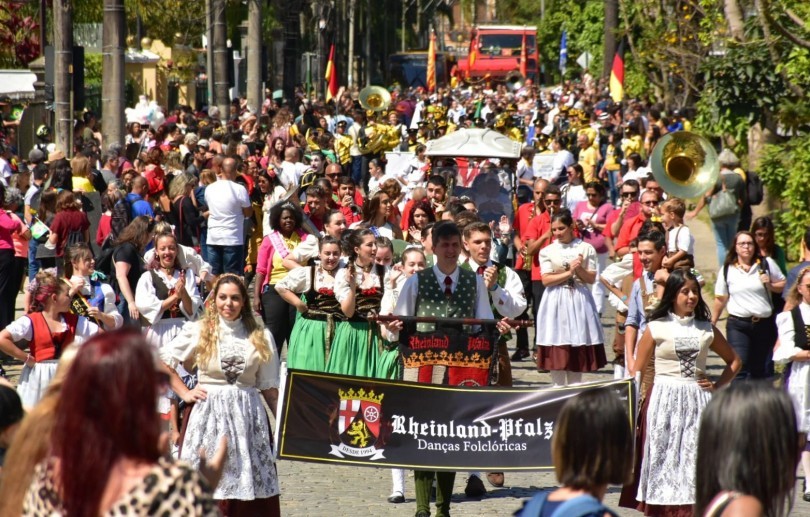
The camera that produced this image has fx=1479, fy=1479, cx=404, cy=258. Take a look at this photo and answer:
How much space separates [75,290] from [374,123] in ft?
57.4

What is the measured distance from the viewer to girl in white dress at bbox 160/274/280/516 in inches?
294

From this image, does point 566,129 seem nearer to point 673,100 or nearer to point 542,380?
point 673,100

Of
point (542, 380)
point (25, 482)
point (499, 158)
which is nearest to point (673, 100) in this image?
point (499, 158)

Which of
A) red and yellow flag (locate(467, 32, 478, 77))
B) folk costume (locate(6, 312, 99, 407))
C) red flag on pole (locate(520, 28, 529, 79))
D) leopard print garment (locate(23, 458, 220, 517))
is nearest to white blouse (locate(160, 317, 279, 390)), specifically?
folk costume (locate(6, 312, 99, 407))

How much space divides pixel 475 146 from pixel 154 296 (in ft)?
30.0

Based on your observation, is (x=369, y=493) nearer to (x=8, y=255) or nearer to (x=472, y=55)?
(x=8, y=255)

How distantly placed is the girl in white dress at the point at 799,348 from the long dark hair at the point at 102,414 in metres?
6.34

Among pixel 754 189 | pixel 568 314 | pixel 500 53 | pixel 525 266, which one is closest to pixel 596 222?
pixel 525 266

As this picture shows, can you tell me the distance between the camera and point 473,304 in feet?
27.8

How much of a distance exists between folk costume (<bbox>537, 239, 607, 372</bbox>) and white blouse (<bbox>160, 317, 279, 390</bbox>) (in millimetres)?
3728

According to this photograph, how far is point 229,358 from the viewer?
7516 mm

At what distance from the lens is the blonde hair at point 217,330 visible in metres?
7.52

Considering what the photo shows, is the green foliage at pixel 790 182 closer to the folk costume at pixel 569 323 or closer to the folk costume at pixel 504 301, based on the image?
the folk costume at pixel 569 323

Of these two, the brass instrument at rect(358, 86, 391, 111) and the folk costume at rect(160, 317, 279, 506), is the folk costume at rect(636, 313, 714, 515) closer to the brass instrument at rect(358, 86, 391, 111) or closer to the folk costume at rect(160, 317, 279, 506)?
the folk costume at rect(160, 317, 279, 506)
